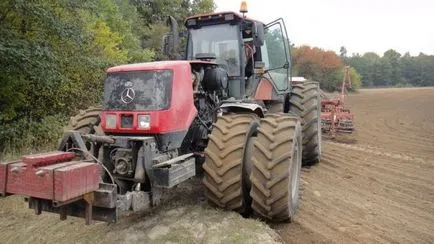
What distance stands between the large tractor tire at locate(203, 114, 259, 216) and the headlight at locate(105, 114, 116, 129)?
1.00 m

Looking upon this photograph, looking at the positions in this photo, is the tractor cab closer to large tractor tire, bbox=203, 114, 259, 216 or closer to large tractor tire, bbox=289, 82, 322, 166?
large tractor tire, bbox=289, 82, 322, 166

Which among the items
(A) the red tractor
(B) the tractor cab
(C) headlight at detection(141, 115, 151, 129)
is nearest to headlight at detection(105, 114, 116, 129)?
(A) the red tractor

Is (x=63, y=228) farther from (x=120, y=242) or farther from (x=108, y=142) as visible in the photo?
(x=108, y=142)

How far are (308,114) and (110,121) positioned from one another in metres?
3.94

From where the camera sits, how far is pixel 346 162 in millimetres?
8602

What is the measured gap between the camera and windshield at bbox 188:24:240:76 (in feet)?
20.4

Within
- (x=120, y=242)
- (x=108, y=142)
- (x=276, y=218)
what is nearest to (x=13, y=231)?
(x=120, y=242)

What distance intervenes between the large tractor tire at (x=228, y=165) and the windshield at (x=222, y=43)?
5.69 feet

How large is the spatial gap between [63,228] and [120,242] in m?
1.01

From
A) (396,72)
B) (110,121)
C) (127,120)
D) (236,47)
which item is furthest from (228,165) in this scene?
(396,72)

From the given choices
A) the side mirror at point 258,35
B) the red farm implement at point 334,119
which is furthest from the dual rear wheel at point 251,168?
the red farm implement at point 334,119

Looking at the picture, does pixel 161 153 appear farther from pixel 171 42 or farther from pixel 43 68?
pixel 43 68

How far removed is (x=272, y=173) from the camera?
443 centimetres

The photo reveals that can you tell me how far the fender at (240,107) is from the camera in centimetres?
506
